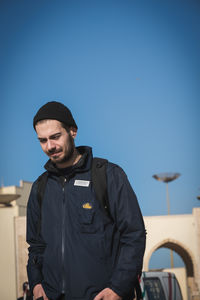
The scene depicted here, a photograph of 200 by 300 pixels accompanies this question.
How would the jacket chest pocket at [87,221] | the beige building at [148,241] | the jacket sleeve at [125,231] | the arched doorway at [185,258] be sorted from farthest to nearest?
the arched doorway at [185,258] → the beige building at [148,241] → the jacket chest pocket at [87,221] → the jacket sleeve at [125,231]

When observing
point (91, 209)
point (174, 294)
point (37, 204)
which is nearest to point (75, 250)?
point (91, 209)

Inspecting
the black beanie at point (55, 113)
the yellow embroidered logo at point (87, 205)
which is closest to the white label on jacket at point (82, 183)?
the yellow embroidered logo at point (87, 205)

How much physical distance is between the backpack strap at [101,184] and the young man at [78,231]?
0.8 inches

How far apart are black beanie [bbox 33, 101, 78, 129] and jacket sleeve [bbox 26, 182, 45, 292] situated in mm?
470

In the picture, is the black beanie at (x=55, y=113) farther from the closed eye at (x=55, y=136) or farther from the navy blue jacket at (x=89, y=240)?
the navy blue jacket at (x=89, y=240)

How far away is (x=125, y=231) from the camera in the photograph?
2170 millimetres

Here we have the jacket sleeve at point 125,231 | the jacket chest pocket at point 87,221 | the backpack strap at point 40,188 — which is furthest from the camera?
the backpack strap at point 40,188

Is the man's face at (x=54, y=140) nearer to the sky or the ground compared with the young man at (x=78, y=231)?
nearer to the sky

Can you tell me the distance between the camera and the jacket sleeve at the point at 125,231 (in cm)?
206

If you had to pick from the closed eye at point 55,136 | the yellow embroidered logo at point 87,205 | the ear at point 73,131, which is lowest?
the yellow embroidered logo at point 87,205

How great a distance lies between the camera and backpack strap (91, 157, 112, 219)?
87.7 inches

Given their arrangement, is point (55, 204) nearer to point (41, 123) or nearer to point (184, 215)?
point (41, 123)

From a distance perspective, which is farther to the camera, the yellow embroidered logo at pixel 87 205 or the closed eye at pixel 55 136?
the closed eye at pixel 55 136

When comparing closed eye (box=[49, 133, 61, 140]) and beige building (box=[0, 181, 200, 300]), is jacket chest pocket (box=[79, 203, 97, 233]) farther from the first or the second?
beige building (box=[0, 181, 200, 300])
